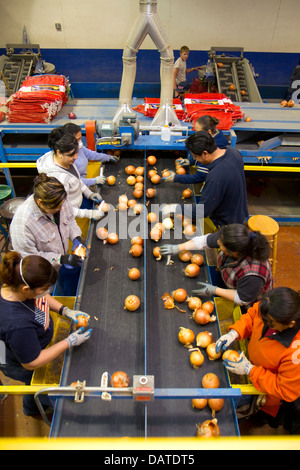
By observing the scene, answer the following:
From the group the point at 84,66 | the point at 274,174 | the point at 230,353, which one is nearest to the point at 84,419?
the point at 230,353

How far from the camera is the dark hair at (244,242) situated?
8.43ft

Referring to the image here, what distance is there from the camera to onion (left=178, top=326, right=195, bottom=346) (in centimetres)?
272

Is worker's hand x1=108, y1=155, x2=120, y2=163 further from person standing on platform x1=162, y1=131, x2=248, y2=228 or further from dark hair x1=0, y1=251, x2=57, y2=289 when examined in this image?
dark hair x1=0, y1=251, x2=57, y2=289

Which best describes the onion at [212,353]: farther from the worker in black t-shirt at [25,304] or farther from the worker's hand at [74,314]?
the worker in black t-shirt at [25,304]

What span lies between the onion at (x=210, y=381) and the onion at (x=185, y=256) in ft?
4.03

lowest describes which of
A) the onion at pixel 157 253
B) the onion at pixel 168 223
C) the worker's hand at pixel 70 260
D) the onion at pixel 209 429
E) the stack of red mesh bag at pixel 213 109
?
the onion at pixel 209 429

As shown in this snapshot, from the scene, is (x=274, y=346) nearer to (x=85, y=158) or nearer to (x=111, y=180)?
(x=111, y=180)

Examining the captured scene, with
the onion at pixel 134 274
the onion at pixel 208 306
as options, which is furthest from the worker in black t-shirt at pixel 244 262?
the onion at pixel 134 274

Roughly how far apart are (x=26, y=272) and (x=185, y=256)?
176cm

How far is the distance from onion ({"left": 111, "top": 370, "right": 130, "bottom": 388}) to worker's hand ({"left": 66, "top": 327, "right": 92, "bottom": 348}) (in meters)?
0.39

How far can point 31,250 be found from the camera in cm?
291

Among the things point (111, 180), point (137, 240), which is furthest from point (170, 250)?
point (111, 180)

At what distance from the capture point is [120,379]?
2.42m

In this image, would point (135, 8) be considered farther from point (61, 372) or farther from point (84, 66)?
point (61, 372)
